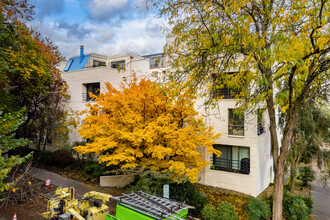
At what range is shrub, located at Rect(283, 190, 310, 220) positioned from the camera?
37.6ft

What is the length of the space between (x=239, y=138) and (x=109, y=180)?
9.34 m

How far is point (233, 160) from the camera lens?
49.9 ft

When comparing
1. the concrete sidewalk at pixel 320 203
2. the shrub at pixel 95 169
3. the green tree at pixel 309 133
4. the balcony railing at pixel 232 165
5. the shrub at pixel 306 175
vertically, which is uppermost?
the green tree at pixel 309 133

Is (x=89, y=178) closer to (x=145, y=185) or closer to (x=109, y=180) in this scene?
(x=109, y=180)

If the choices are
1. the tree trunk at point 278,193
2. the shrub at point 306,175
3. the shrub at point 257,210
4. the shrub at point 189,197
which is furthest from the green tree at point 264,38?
the shrub at point 306,175

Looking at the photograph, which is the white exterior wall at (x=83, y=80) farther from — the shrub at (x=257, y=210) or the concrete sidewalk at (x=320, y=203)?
the concrete sidewalk at (x=320, y=203)

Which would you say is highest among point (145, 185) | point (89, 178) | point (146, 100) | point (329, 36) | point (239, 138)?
point (329, 36)

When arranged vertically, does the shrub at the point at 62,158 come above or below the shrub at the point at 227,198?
above

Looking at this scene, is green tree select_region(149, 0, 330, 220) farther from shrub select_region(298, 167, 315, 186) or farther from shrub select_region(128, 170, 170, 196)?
shrub select_region(298, 167, 315, 186)

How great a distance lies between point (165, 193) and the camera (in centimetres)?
971

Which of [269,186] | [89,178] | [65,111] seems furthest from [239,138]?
[65,111]

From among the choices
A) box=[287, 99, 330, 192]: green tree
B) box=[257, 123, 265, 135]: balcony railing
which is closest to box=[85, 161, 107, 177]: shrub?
box=[257, 123, 265, 135]: balcony railing

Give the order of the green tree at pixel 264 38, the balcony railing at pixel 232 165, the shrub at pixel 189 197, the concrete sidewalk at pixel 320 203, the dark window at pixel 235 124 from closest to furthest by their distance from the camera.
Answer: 1. the green tree at pixel 264 38
2. the shrub at pixel 189 197
3. the concrete sidewalk at pixel 320 203
4. the balcony railing at pixel 232 165
5. the dark window at pixel 235 124

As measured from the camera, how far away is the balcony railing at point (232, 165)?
1471 centimetres
